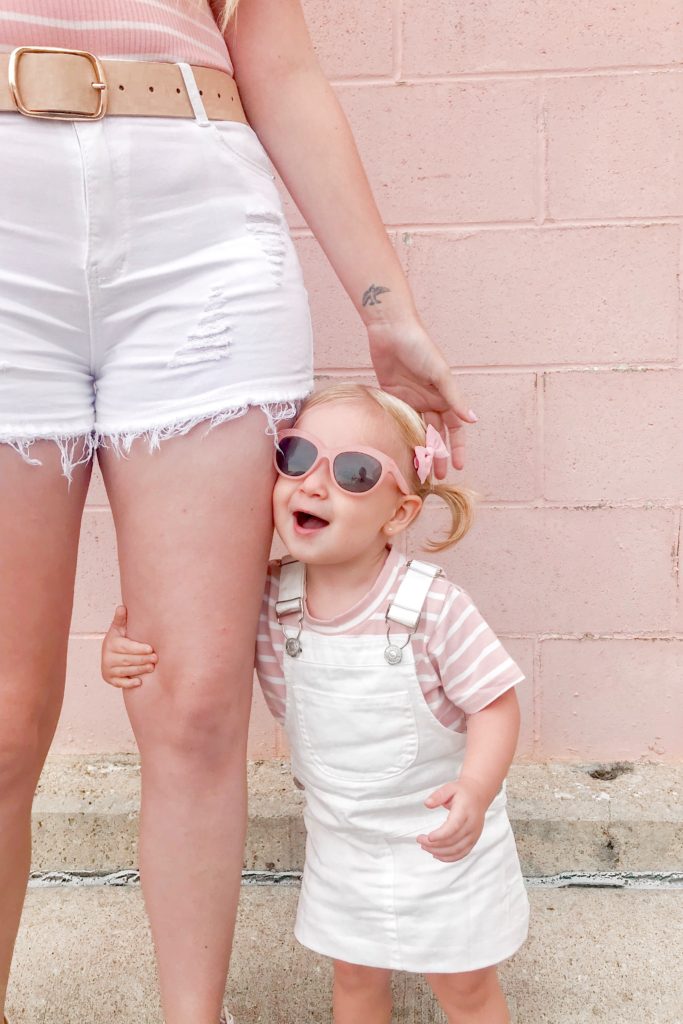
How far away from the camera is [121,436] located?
53.5 inches

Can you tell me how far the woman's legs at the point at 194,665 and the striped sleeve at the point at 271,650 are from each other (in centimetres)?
10

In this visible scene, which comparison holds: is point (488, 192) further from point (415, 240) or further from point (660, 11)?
point (660, 11)

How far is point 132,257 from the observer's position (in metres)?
1.30

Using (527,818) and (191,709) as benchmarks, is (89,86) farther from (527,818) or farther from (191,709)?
(527,818)

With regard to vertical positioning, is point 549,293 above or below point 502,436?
above

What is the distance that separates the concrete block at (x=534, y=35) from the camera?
2234mm

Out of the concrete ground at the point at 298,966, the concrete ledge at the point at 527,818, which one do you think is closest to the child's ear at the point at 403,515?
the concrete ground at the point at 298,966

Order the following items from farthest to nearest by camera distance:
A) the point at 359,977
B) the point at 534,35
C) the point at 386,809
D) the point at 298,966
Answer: the point at 534,35 < the point at 298,966 < the point at 359,977 < the point at 386,809

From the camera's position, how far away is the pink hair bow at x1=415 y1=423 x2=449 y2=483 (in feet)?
5.09

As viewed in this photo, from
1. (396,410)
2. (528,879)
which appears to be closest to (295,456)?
(396,410)

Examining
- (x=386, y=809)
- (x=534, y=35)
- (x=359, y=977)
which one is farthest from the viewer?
(x=534, y=35)

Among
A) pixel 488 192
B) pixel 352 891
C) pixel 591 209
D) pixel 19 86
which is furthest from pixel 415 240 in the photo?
pixel 352 891

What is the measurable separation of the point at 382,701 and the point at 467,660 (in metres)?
0.14

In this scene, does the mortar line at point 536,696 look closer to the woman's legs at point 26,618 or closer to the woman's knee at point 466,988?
the woman's knee at point 466,988
